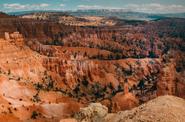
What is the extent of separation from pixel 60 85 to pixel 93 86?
13630 millimetres

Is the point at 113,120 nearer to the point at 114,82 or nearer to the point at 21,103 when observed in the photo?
the point at 21,103

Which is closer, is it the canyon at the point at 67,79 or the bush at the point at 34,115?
the bush at the point at 34,115

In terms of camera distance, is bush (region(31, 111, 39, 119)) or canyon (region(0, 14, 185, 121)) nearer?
bush (region(31, 111, 39, 119))

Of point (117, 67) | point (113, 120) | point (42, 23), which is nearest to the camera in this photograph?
point (113, 120)

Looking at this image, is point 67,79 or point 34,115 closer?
point 34,115

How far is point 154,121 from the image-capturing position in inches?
1029

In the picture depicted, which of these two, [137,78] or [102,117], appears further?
[137,78]

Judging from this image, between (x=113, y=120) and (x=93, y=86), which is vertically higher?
(x=113, y=120)

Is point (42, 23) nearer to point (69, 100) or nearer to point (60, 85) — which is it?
point (60, 85)

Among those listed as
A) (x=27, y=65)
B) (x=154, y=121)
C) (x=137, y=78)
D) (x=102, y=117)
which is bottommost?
(x=137, y=78)

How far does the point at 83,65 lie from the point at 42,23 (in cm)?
6494

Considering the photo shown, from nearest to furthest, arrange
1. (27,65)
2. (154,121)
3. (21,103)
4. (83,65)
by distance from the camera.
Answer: (154,121), (21,103), (27,65), (83,65)

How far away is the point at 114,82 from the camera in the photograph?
138875 millimetres

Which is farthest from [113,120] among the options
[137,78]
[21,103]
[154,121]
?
[137,78]
